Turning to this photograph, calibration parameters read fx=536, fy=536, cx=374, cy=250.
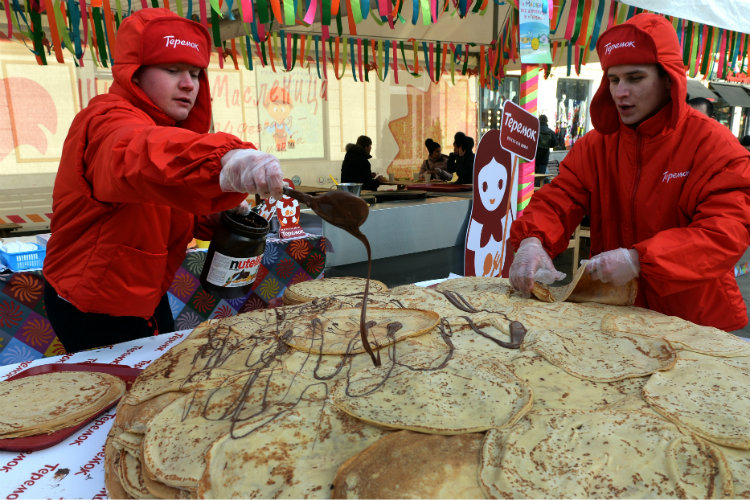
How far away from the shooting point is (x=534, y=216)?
2.28 meters

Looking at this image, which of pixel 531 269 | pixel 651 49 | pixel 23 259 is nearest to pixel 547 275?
pixel 531 269

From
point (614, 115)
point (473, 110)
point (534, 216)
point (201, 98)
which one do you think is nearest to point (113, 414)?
point (201, 98)

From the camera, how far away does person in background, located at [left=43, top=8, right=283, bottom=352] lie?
1.26 metres

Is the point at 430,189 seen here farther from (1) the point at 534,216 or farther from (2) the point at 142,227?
(2) the point at 142,227

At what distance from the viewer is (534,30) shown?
3.12 meters

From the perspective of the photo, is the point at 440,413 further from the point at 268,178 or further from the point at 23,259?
the point at 23,259

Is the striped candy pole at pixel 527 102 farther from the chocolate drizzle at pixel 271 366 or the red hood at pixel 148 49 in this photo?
the red hood at pixel 148 49

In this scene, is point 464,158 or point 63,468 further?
point 464,158

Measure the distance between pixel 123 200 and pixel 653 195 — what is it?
1817 millimetres

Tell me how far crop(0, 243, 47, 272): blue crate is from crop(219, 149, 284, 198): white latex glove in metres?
2.35

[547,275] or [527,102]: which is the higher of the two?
[527,102]

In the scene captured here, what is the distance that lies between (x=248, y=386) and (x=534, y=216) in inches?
56.4

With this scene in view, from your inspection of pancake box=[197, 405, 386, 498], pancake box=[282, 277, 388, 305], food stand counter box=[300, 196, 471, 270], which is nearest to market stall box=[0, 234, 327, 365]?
food stand counter box=[300, 196, 471, 270]

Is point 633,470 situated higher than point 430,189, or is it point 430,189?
point 633,470
